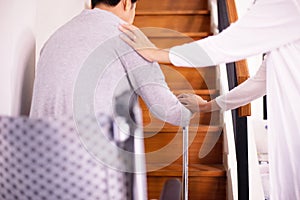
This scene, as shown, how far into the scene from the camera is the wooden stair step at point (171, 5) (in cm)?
447

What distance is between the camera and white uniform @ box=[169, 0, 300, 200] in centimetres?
185

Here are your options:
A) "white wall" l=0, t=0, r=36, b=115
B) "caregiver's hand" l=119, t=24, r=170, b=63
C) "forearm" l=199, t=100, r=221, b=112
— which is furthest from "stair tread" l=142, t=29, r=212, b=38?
"caregiver's hand" l=119, t=24, r=170, b=63

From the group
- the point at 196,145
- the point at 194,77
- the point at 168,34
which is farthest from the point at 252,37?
the point at 168,34

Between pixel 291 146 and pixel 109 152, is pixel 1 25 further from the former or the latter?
pixel 291 146

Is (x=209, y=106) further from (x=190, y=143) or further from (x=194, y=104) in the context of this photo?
(x=190, y=143)

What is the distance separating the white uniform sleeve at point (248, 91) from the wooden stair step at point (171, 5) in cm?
223

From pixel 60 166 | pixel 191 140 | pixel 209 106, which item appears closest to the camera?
pixel 60 166

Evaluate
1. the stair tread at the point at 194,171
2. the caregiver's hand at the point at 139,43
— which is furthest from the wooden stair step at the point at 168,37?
the caregiver's hand at the point at 139,43

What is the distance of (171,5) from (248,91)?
240 centimetres

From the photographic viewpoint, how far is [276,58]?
191 centimetres

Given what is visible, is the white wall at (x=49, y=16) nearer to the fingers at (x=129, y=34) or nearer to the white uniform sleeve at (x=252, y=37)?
the white uniform sleeve at (x=252, y=37)

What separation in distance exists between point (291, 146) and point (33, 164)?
3.74 feet

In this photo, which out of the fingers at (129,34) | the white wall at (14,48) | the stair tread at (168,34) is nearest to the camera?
the fingers at (129,34)

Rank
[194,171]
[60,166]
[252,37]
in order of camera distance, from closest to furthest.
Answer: [60,166] < [252,37] < [194,171]
